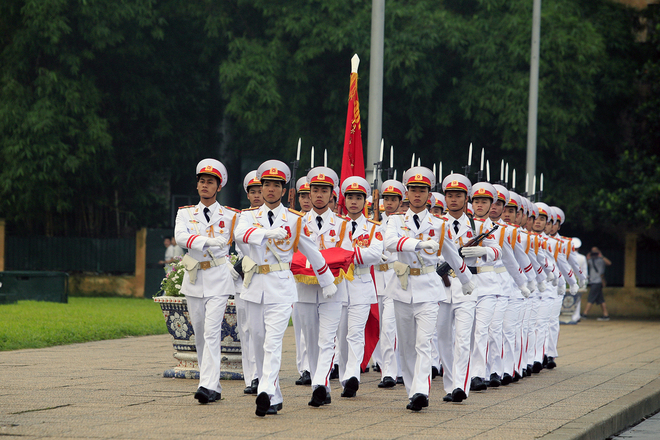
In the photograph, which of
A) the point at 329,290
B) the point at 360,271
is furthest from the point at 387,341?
the point at 329,290

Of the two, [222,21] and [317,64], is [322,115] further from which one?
[222,21]

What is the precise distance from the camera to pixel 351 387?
9883 millimetres

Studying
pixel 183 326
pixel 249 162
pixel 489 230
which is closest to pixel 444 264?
pixel 489 230

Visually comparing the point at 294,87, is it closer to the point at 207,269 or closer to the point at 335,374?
the point at 335,374

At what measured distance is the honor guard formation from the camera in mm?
8688

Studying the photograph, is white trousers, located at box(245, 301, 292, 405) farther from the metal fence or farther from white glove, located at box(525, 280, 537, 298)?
the metal fence

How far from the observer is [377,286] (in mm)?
12039

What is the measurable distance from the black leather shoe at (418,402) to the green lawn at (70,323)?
7.16 m

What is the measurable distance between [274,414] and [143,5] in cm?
1842

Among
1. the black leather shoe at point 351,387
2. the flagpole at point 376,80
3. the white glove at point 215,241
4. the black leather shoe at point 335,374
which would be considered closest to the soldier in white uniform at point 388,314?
the black leather shoe at point 335,374

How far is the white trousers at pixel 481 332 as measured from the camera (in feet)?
34.8

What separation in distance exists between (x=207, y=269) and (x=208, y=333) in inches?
22.6

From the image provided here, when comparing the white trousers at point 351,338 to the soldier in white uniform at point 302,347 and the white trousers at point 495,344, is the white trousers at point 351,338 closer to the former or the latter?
the soldier in white uniform at point 302,347

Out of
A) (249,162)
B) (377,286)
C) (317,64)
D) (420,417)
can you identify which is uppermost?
(317,64)
